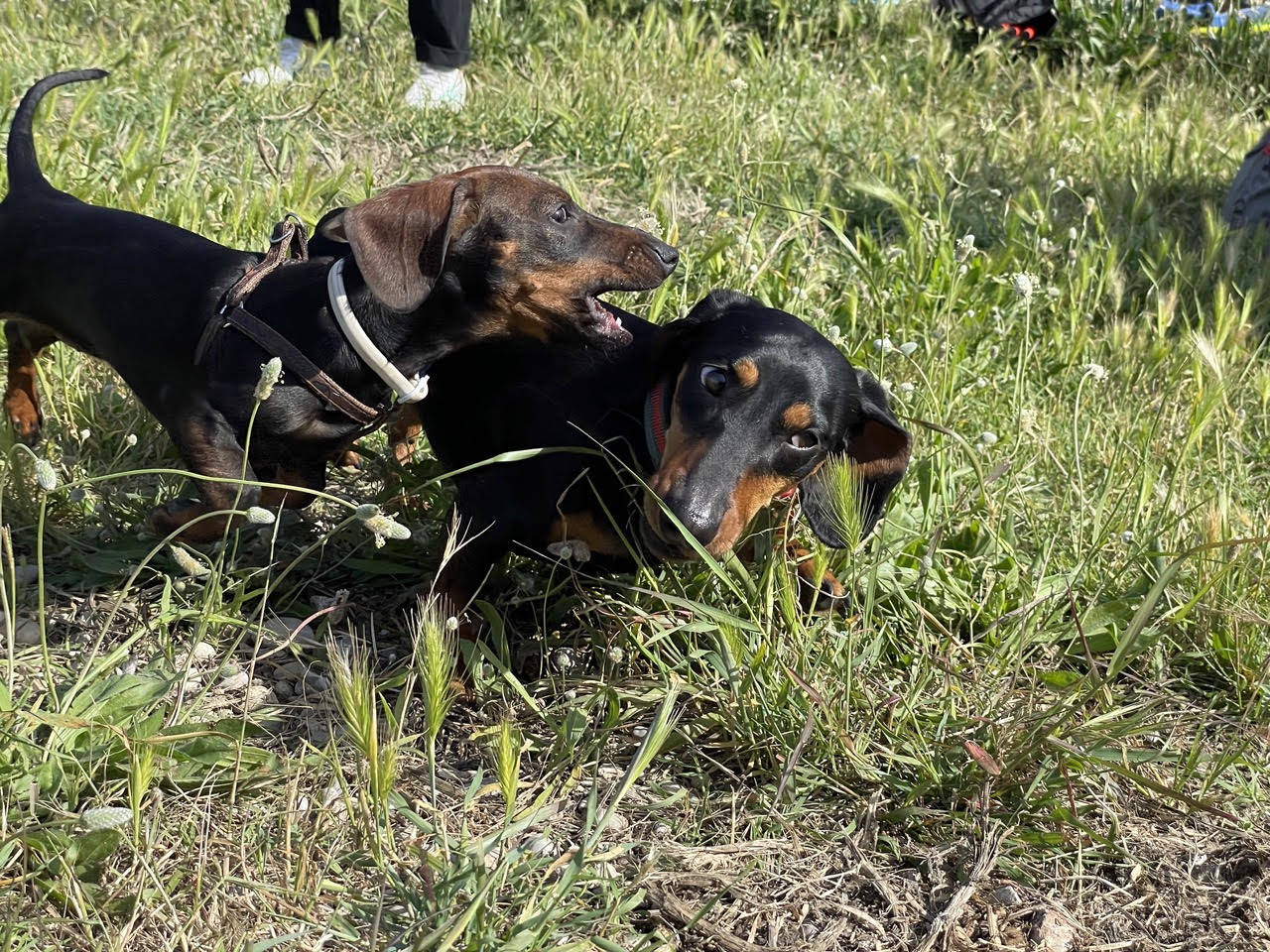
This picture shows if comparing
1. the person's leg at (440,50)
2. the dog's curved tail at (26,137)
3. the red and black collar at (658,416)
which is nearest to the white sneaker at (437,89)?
the person's leg at (440,50)

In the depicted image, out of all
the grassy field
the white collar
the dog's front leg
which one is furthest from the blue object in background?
the dog's front leg

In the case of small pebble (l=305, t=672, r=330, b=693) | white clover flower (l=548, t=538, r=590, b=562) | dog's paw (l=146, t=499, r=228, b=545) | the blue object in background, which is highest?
the blue object in background

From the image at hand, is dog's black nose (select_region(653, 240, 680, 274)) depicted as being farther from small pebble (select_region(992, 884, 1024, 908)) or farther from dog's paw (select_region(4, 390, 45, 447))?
dog's paw (select_region(4, 390, 45, 447))

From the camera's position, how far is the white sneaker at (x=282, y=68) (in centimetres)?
523

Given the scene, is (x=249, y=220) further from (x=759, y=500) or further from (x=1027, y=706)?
(x=1027, y=706)

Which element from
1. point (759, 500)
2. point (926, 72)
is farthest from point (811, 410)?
point (926, 72)

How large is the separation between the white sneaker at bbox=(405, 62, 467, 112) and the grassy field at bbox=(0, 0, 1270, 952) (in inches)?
12.9

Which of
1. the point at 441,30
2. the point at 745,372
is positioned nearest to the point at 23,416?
the point at 745,372

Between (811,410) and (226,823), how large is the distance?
4.56ft

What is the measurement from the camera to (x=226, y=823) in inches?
86.0

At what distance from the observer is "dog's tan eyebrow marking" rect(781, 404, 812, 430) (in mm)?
2578

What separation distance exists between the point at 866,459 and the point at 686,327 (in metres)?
0.52

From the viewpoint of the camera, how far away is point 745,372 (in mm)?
2562

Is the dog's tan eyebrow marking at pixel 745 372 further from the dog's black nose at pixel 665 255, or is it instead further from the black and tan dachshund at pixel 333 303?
the dog's black nose at pixel 665 255
